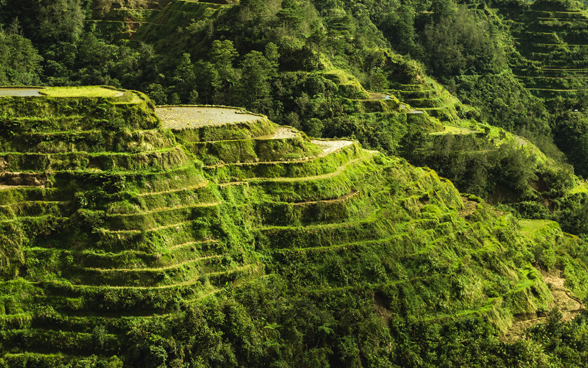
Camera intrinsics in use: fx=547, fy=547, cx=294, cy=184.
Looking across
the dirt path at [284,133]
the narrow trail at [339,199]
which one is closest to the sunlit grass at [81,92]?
the dirt path at [284,133]

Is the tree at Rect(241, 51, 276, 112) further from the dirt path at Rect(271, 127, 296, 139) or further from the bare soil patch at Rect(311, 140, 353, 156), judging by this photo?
the dirt path at Rect(271, 127, 296, 139)

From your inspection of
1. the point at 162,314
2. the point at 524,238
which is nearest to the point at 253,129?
the point at 162,314

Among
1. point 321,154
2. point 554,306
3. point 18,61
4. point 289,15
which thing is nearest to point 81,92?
point 321,154

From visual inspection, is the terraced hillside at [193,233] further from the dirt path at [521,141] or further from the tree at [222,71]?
the dirt path at [521,141]

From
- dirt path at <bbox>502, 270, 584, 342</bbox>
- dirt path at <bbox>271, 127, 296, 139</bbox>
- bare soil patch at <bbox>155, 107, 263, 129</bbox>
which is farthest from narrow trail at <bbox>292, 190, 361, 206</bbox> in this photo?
dirt path at <bbox>502, 270, 584, 342</bbox>

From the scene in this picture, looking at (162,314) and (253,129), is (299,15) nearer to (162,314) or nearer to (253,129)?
(253,129)
